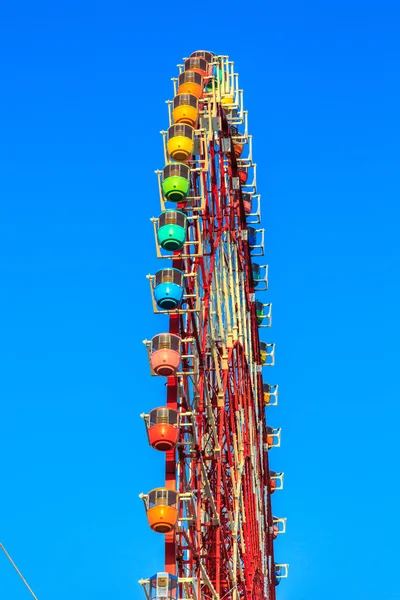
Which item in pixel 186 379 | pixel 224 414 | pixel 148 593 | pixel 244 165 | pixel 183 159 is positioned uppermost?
pixel 244 165

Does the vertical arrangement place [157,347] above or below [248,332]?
below

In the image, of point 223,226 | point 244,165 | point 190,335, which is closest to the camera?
point 190,335

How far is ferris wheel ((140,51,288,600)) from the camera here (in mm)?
29094

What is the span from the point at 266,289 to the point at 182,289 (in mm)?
19356

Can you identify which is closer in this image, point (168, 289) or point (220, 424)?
point (168, 289)

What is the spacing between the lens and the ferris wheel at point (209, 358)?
2909 cm

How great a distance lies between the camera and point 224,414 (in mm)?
38812

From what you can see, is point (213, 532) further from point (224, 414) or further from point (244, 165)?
point (244, 165)

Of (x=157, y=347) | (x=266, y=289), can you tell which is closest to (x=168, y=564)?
(x=157, y=347)

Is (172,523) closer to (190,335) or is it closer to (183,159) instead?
(190,335)

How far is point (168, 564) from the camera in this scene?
1075 inches

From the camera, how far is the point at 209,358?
3794cm

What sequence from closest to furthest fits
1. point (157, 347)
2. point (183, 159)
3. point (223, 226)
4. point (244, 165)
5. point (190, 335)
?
1. point (157, 347)
2. point (190, 335)
3. point (183, 159)
4. point (223, 226)
5. point (244, 165)

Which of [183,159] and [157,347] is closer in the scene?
[157,347]
